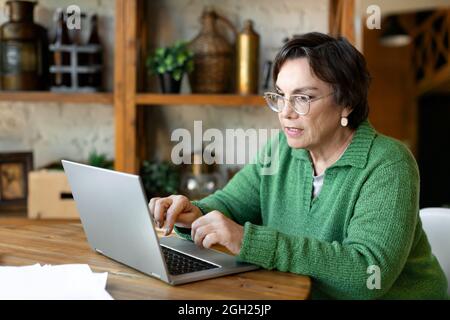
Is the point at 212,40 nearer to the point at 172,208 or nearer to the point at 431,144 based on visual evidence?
the point at 172,208

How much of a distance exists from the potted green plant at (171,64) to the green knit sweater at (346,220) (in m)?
1.12

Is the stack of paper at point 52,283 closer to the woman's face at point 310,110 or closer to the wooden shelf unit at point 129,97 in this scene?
the woman's face at point 310,110

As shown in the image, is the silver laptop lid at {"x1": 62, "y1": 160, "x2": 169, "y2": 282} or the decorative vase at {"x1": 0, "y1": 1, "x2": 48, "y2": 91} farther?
the decorative vase at {"x1": 0, "y1": 1, "x2": 48, "y2": 91}

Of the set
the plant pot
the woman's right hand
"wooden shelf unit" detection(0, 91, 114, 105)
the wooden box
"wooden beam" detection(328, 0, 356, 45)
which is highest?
"wooden beam" detection(328, 0, 356, 45)

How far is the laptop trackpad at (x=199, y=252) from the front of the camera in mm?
1400

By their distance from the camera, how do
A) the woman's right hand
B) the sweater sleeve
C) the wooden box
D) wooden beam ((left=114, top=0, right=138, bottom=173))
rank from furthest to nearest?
the wooden box < wooden beam ((left=114, top=0, right=138, bottom=173)) < the woman's right hand < the sweater sleeve

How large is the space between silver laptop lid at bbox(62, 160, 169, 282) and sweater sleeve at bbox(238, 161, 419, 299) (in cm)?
21

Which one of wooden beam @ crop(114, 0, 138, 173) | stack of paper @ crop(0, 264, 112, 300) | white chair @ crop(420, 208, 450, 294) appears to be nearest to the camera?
stack of paper @ crop(0, 264, 112, 300)

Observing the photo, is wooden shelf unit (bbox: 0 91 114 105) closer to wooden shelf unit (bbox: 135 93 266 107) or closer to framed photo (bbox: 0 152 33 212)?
wooden shelf unit (bbox: 135 93 266 107)

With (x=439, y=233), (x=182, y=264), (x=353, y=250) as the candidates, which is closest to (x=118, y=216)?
(x=182, y=264)

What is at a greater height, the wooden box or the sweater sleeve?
the sweater sleeve

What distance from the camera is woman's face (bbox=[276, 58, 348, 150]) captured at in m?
1.59

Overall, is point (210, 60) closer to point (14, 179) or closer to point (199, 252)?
point (14, 179)

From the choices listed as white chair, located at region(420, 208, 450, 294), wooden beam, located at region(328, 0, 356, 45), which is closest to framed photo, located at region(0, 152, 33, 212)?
wooden beam, located at region(328, 0, 356, 45)
